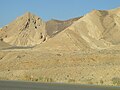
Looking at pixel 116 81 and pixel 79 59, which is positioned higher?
pixel 79 59

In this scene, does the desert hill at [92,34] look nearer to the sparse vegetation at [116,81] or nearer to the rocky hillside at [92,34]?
the rocky hillside at [92,34]

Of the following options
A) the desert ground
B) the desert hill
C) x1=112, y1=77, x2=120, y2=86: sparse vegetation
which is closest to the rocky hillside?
the desert hill

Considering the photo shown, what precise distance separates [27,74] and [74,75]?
8273 mm

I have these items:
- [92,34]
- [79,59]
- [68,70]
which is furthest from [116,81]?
[92,34]

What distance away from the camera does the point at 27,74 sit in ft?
225

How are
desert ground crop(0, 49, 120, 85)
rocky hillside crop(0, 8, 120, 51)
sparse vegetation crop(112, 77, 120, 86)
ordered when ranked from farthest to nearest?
1. rocky hillside crop(0, 8, 120, 51)
2. desert ground crop(0, 49, 120, 85)
3. sparse vegetation crop(112, 77, 120, 86)

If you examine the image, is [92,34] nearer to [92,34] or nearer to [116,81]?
[92,34]

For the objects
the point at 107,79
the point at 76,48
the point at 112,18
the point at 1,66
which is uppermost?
the point at 112,18

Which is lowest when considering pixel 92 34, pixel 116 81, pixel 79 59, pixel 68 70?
pixel 116 81

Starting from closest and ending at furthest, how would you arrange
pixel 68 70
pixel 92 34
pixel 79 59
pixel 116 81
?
1. pixel 116 81
2. pixel 68 70
3. pixel 79 59
4. pixel 92 34

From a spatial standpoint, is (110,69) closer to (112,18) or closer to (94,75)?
(94,75)

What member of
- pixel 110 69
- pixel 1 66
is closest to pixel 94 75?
pixel 110 69

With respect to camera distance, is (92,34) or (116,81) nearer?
(116,81)

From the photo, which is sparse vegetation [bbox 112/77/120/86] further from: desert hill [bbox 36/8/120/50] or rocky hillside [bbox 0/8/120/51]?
desert hill [bbox 36/8/120/50]
